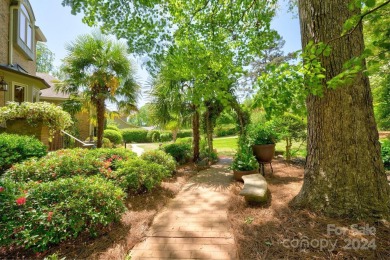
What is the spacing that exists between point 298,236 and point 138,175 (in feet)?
10.3

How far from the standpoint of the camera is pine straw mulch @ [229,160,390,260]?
2254 mm

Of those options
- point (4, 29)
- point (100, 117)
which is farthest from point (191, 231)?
point (4, 29)

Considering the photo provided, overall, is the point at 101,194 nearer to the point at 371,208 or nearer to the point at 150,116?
the point at 371,208

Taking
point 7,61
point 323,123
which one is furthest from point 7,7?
point 323,123

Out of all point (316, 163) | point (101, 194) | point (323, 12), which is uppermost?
point (323, 12)

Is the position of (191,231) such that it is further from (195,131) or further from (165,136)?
(165,136)

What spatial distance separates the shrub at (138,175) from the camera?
13.9 ft

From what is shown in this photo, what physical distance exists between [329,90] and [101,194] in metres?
3.70

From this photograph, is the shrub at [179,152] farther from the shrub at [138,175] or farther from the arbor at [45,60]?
the arbor at [45,60]

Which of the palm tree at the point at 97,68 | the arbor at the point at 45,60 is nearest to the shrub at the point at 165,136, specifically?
the palm tree at the point at 97,68

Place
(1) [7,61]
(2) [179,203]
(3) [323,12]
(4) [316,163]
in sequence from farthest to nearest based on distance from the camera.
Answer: (1) [7,61], (2) [179,203], (4) [316,163], (3) [323,12]

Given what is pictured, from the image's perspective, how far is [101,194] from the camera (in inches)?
116

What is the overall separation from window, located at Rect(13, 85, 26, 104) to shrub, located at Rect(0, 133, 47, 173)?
588cm

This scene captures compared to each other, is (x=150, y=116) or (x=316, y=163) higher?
(x=150, y=116)
